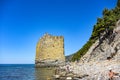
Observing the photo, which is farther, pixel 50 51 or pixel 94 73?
pixel 50 51

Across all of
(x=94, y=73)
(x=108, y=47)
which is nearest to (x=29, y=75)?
(x=108, y=47)

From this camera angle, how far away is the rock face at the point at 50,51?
99188mm

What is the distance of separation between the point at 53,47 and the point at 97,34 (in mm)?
44023

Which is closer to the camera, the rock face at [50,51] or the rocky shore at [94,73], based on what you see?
the rocky shore at [94,73]

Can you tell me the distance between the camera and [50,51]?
9962cm

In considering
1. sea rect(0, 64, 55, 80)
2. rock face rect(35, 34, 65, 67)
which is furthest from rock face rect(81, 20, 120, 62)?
rock face rect(35, 34, 65, 67)

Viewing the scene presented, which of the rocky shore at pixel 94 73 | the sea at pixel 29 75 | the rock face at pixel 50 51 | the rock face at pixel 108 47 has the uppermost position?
the rock face at pixel 50 51

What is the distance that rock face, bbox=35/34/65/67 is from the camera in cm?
9919

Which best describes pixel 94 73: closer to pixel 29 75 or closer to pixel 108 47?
pixel 108 47

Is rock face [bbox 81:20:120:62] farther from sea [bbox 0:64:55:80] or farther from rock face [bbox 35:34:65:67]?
rock face [bbox 35:34:65:67]

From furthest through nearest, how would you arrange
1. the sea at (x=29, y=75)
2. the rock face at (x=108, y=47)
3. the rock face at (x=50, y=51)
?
the rock face at (x=50, y=51) < the sea at (x=29, y=75) < the rock face at (x=108, y=47)

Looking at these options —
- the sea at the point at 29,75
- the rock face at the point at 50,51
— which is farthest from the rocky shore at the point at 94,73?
the rock face at the point at 50,51

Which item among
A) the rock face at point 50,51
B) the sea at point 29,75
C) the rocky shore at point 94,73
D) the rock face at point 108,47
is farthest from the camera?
the rock face at point 50,51

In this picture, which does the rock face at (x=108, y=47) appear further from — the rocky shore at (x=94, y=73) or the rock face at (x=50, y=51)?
the rock face at (x=50, y=51)
